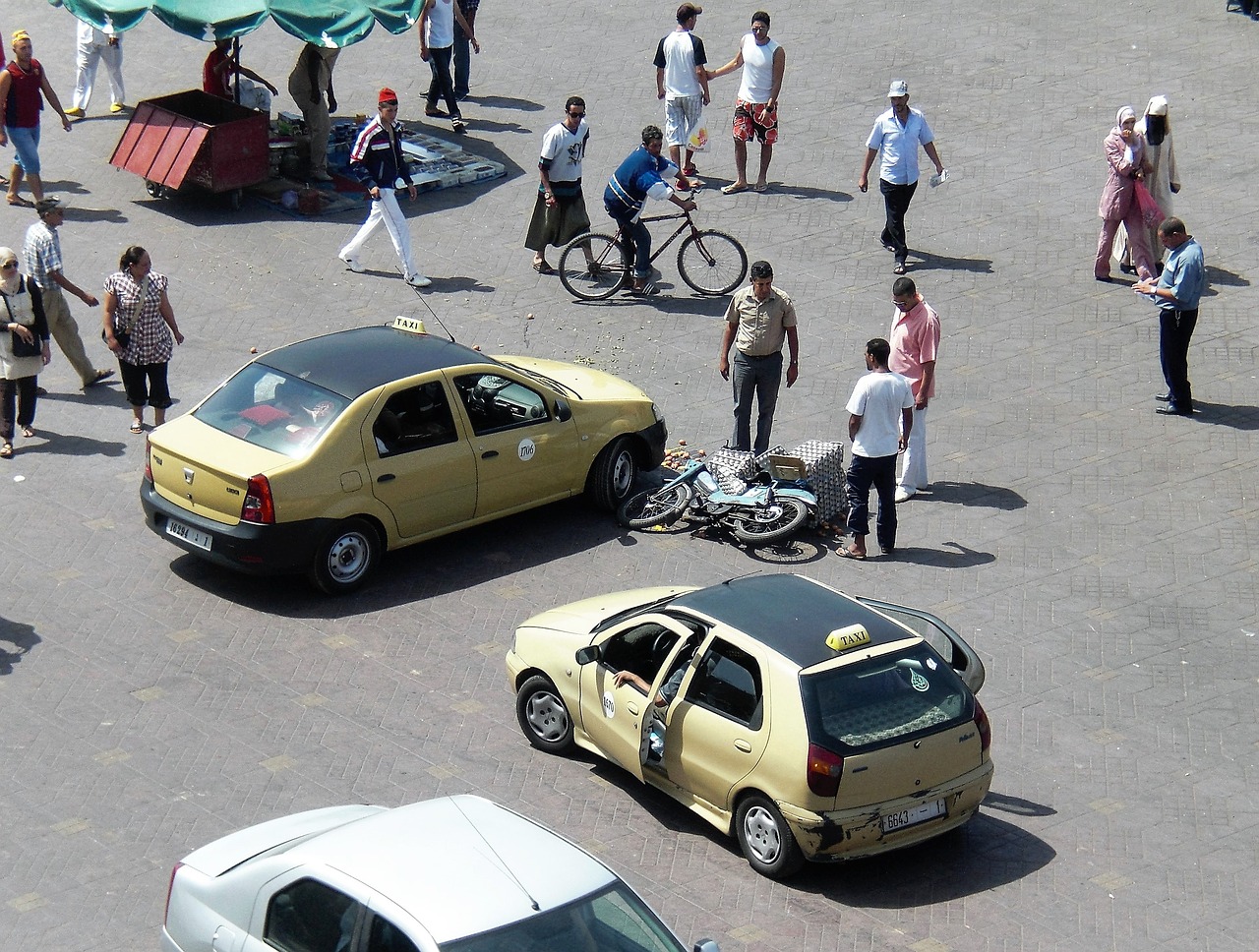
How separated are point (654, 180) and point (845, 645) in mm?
8723

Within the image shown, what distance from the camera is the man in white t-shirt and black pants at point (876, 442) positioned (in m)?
12.4

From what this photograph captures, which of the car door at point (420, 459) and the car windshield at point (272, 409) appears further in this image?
the car door at point (420, 459)

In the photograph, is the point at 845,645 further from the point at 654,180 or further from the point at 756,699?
the point at 654,180

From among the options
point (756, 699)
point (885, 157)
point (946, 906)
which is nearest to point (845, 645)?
point (756, 699)

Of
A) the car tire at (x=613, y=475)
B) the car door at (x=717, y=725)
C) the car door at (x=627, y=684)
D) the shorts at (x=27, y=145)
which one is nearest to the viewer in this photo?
the car door at (x=717, y=725)

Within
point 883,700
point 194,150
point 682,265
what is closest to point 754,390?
point 682,265

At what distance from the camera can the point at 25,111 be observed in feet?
60.8

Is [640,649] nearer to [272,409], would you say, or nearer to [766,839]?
[766,839]

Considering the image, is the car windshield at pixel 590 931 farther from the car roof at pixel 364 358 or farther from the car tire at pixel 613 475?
the car tire at pixel 613 475

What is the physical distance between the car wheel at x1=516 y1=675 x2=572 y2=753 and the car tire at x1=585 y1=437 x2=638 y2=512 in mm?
3333

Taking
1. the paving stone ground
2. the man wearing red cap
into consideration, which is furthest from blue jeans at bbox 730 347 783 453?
the man wearing red cap

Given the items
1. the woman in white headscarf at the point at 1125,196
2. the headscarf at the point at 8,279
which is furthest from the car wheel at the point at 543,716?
the woman in white headscarf at the point at 1125,196

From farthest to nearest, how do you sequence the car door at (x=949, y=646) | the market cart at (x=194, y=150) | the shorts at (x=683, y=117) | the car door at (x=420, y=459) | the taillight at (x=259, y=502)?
the shorts at (x=683, y=117)
the market cart at (x=194, y=150)
the car door at (x=420, y=459)
the taillight at (x=259, y=502)
the car door at (x=949, y=646)

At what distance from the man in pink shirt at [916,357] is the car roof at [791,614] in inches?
159
